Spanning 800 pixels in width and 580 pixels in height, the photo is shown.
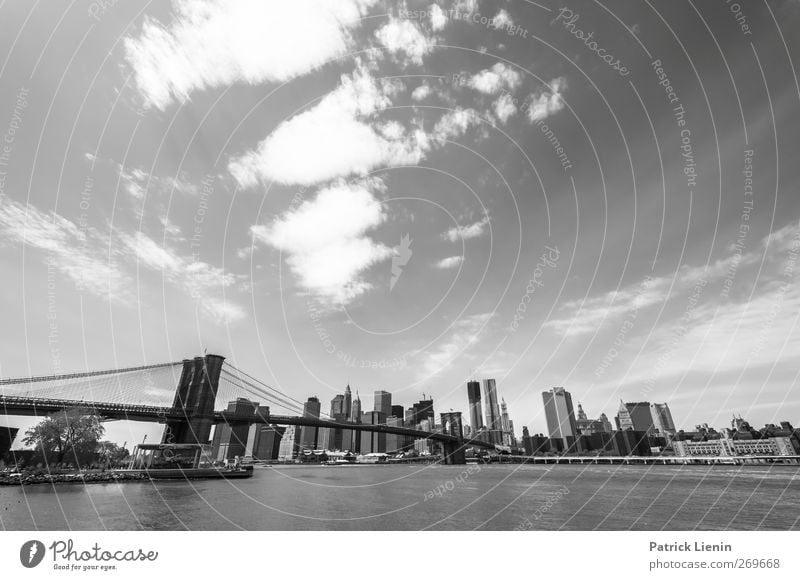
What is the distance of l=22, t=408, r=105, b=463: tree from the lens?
3853cm

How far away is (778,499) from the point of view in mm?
27406

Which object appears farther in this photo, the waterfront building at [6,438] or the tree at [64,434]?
the waterfront building at [6,438]

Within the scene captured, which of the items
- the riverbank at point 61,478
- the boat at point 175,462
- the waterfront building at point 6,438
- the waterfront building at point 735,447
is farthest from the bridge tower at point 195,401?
the waterfront building at point 735,447

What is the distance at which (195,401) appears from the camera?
2753 inches

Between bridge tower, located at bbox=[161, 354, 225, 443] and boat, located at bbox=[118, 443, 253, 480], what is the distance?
7229 millimetres

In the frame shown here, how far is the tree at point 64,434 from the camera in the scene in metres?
38.5

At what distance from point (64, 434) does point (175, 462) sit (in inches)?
662

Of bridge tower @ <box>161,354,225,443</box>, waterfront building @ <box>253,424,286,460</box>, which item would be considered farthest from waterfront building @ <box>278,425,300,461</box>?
bridge tower @ <box>161,354,225,443</box>

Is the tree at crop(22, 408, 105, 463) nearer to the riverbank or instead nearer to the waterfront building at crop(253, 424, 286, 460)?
the riverbank

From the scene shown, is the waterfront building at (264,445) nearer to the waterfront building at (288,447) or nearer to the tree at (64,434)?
the waterfront building at (288,447)
